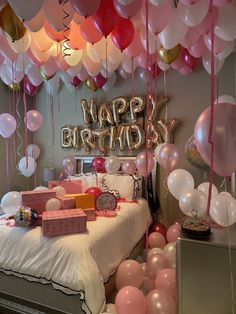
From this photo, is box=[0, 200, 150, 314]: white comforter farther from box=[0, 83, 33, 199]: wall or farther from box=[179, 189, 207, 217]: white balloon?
box=[0, 83, 33, 199]: wall

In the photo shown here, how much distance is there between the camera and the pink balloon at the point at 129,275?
2168 millimetres

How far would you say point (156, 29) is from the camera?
1825 mm

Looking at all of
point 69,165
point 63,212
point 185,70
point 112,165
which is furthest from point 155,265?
point 185,70

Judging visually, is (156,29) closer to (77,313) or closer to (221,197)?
(221,197)

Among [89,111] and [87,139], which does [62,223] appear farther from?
[89,111]

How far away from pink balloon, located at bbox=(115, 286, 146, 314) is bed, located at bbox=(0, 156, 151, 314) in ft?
0.56

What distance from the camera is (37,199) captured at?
8.07 feet

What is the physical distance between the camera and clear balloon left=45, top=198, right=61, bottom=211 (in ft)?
7.81

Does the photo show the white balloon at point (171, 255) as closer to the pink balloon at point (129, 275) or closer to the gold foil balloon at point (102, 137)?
the pink balloon at point (129, 275)

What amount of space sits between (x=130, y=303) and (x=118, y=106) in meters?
2.76

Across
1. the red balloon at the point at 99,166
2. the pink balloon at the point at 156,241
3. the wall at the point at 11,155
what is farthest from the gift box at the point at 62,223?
the wall at the point at 11,155

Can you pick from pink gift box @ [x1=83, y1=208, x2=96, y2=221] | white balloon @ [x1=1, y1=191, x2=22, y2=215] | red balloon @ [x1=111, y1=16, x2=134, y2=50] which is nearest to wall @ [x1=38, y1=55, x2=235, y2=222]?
pink gift box @ [x1=83, y1=208, x2=96, y2=221]

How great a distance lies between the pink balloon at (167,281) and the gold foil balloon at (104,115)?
7.84 ft

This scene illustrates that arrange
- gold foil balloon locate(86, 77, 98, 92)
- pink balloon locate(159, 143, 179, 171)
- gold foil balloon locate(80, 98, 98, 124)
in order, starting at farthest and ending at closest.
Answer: gold foil balloon locate(80, 98, 98, 124) < gold foil balloon locate(86, 77, 98, 92) < pink balloon locate(159, 143, 179, 171)
